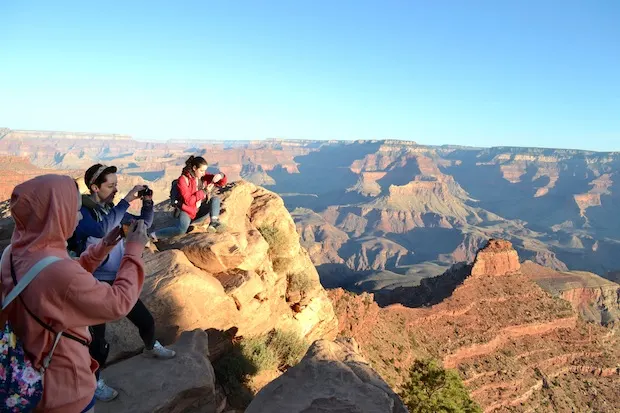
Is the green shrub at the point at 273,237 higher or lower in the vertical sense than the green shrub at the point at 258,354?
higher

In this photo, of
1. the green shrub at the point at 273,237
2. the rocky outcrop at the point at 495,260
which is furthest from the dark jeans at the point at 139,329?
the rocky outcrop at the point at 495,260

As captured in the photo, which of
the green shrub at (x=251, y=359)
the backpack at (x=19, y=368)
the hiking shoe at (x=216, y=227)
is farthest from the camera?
the hiking shoe at (x=216, y=227)

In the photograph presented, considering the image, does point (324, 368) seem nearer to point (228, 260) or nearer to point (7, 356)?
point (228, 260)

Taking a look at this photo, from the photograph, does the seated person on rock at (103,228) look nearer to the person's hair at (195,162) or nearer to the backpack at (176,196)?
the person's hair at (195,162)

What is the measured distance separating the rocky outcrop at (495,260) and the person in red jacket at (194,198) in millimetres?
35917

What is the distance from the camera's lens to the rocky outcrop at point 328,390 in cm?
589

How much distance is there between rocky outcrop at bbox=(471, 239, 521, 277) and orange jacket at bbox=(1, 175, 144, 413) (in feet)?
139

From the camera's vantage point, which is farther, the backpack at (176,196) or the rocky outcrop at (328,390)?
the backpack at (176,196)

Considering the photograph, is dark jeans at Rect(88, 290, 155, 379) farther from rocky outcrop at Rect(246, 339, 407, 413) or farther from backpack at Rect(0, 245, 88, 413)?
rocky outcrop at Rect(246, 339, 407, 413)

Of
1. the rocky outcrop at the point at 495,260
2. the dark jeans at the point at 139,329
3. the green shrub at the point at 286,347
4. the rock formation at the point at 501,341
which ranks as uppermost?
the dark jeans at the point at 139,329

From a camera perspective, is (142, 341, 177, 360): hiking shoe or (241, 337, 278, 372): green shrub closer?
(142, 341, 177, 360): hiking shoe

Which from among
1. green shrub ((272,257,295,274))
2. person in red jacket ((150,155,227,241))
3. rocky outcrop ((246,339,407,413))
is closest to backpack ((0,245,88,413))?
rocky outcrop ((246,339,407,413))

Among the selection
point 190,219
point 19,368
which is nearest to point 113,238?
point 19,368

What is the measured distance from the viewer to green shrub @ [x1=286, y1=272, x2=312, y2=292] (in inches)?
562
